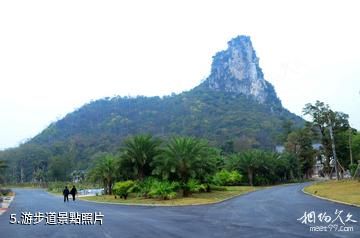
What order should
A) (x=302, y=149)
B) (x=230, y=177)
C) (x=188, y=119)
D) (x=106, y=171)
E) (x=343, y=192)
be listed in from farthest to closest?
(x=188, y=119) < (x=302, y=149) < (x=230, y=177) < (x=106, y=171) < (x=343, y=192)

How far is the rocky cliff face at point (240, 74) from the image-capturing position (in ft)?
591

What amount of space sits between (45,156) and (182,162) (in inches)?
4140

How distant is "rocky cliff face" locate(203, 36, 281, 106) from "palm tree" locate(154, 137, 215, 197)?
145373 millimetres

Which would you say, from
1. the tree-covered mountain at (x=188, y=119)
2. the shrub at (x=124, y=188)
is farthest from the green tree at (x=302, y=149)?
the shrub at (x=124, y=188)

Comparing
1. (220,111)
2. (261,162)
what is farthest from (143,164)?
(220,111)

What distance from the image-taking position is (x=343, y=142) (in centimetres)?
6312

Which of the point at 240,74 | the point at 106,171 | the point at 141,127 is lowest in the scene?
the point at 106,171

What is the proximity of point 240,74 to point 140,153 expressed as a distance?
151m

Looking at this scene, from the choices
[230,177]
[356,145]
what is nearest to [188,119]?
[230,177]

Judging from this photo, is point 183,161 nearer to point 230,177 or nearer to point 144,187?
point 144,187

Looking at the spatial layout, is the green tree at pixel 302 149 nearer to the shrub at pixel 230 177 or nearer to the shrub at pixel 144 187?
the shrub at pixel 230 177

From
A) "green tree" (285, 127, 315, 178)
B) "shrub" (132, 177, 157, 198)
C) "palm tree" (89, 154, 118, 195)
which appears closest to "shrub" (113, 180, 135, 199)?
"shrub" (132, 177, 157, 198)

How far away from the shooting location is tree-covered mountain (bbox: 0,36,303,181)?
416 feet

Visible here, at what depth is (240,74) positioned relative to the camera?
18275 cm
